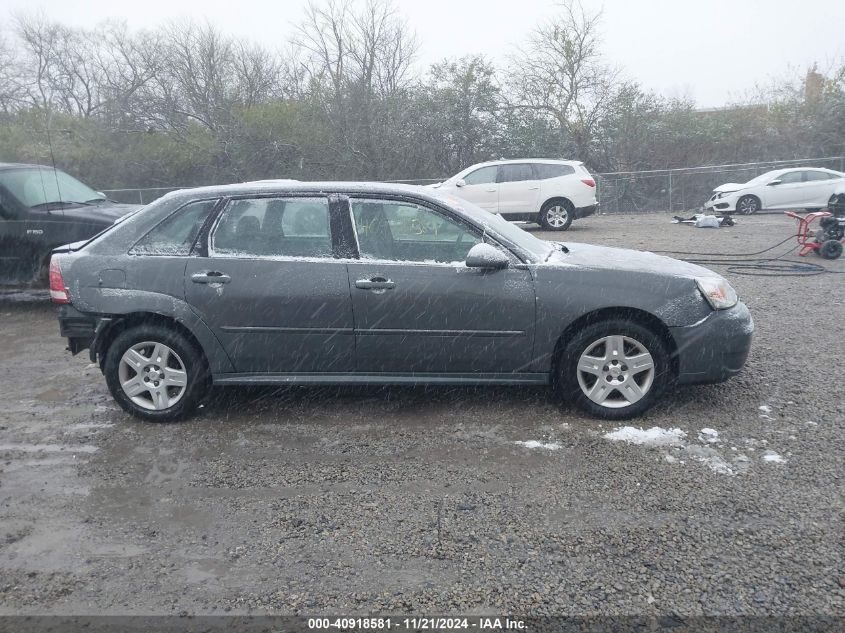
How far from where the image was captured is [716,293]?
15.2 feet

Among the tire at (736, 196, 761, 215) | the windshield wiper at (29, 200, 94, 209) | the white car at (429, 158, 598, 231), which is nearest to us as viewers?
the windshield wiper at (29, 200, 94, 209)

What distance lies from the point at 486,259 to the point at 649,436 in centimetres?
151

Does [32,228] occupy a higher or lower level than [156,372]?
higher

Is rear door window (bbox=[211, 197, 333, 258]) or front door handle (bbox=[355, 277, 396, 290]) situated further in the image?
rear door window (bbox=[211, 197, 333, 258])

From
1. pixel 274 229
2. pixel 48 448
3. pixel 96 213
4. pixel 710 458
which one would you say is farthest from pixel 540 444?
pixel 96 213

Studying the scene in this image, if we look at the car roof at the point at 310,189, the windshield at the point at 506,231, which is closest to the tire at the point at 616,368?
the windshield at the point at 506,231

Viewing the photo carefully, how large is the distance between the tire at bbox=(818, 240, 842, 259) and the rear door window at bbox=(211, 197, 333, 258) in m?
9.58

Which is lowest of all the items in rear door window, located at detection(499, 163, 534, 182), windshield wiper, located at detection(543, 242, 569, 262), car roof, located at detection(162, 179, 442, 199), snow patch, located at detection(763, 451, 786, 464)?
snow patch, located at detection(763, 451, 786, 464)

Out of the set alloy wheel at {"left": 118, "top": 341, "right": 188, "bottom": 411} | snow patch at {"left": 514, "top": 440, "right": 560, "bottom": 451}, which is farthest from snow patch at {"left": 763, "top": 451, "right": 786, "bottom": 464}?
alloy wheel at {"left": 118, "top": 341, "right": 188, "bottom": 411}

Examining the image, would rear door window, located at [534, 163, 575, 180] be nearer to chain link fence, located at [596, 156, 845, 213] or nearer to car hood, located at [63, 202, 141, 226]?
chain link fence, located at [596, 156, 845, 213]

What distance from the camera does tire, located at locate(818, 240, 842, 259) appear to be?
36.4ft

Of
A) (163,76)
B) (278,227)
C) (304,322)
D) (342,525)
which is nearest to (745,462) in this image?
(342,525)

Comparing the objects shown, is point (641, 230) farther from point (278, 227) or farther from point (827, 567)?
point (827, 567)

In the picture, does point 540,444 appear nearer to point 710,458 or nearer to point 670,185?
point 710,458
